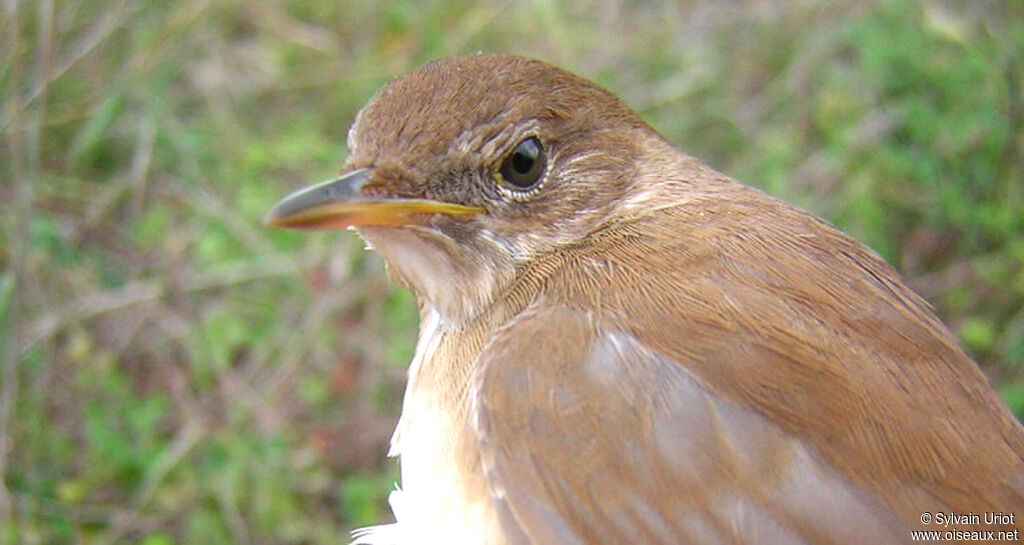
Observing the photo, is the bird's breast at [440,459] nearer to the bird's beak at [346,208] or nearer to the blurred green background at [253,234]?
the bird's beak at [346,208]

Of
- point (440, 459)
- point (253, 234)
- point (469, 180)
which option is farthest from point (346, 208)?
point (253, 234)

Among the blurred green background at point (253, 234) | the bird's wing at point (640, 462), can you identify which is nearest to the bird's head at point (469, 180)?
the bird's wing at point (640, 462)

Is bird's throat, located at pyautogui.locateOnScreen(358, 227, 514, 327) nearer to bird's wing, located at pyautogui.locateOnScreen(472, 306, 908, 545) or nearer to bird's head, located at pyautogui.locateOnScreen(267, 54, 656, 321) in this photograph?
bird's head, located at pyautogui.locateOnScreen(267, 54, 656, 321)

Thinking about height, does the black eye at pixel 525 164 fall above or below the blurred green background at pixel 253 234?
below

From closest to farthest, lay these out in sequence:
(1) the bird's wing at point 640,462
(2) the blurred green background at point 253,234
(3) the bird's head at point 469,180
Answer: (1) the bird's wing at point 640,462 → (3) the bird's head at point 469,180 → (2) the blurred green background at point 253,234

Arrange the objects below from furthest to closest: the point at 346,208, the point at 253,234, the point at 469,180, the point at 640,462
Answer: the point at 253,234
the point at 469,180
the point at 346,208
the point at 640,462

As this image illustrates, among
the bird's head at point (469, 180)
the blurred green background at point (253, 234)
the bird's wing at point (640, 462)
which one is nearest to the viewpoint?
the bird's wing at point (640, 462)

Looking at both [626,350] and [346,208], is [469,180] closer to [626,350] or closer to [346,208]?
[346,208]
